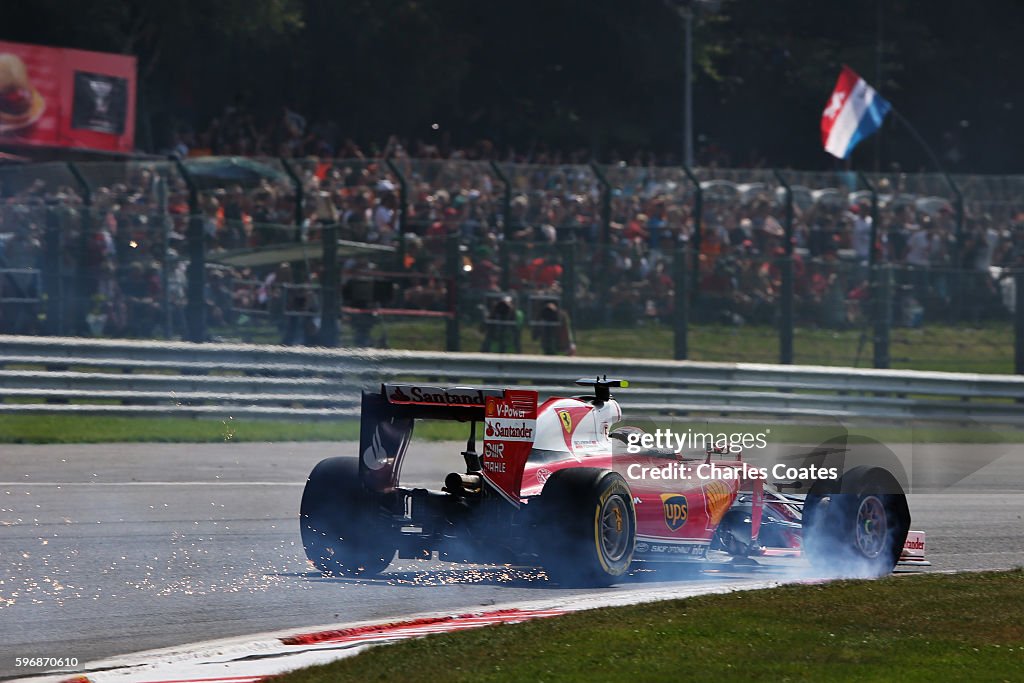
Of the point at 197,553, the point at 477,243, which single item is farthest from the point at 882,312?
the point at 197,553

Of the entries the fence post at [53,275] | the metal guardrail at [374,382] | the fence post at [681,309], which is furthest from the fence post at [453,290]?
the fence post at [53,275]

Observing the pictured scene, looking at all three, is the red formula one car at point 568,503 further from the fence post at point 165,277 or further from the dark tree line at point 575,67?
→ the dark tree line at point 575,67

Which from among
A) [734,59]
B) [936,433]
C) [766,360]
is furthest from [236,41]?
[936,433]

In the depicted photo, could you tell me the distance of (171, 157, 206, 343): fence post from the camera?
17.4 meters

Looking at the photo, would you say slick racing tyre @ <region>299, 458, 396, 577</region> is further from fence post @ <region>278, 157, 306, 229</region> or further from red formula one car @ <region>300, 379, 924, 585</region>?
fence post @ <region>278, 157, 306, 229</region>

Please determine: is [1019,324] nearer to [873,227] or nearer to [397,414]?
[873,227]

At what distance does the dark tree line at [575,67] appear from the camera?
31719mm

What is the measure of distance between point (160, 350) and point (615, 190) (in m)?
7.63

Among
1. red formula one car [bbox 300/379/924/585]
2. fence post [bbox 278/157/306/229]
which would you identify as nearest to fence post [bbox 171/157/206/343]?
fence post [bbox 278/157/306/229]

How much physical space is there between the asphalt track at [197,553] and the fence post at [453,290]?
3216mm

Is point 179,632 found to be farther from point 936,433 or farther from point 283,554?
point 936,433

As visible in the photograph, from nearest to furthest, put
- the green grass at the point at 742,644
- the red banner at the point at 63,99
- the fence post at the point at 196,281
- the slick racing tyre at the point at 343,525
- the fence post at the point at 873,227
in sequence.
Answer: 1. the green grass at the point at 742,644
2. the slick racing tyre at the point at 343,525
3. the fence post at the point at 196,281
4. the fence post at the point at 873,227
5. the red banner at the point at 63,99

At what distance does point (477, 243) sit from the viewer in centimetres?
1930

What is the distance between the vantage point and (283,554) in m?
10.1
